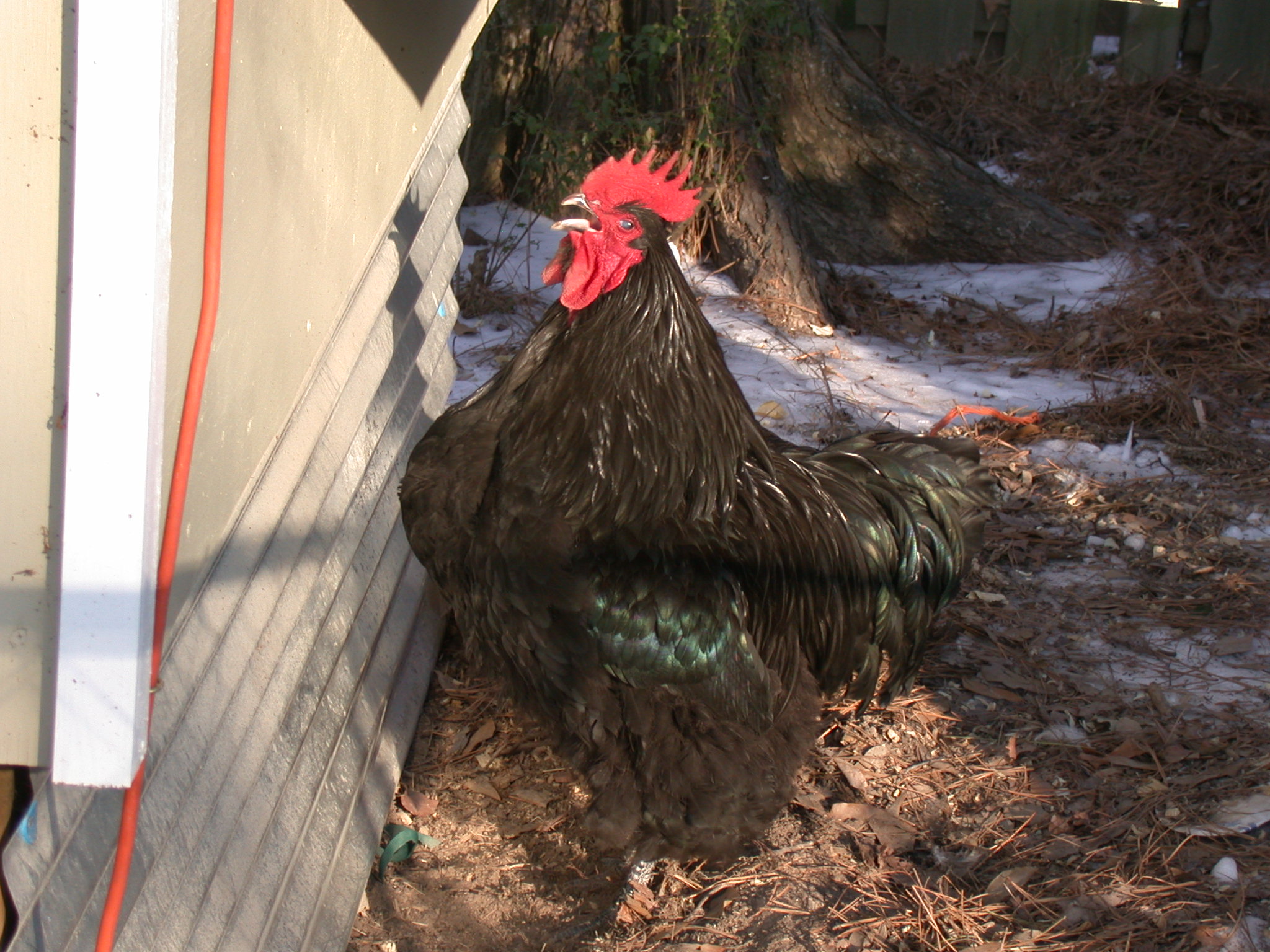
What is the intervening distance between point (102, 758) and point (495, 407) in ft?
4.32

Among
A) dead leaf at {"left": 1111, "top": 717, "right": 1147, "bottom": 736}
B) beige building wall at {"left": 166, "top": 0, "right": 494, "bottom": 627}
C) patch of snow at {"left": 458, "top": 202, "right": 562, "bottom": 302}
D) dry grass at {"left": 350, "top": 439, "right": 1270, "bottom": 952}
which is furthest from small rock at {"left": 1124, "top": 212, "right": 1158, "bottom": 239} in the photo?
beige building wall at {"left": 166, "top": 0, "right": 494, "bottom": 627}

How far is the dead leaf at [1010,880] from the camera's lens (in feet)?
9.20

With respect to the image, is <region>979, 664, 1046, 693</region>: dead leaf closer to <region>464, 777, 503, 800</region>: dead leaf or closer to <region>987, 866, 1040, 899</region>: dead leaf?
<region>987, 866, 1040, 899</region>: dead leaf

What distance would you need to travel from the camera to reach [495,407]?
2656 mm

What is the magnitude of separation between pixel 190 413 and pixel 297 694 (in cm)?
104

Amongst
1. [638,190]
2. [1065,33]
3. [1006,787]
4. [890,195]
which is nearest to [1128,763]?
[1006,787]

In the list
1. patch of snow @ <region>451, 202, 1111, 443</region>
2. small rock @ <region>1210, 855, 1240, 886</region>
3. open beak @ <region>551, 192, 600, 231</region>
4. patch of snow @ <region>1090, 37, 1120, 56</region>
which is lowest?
small rock @ <region>1210, 855, 1240, 886</region>

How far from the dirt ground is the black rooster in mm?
331

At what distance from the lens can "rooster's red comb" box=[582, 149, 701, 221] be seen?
2.51m

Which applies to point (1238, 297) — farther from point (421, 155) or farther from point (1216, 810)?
point (421, 155)

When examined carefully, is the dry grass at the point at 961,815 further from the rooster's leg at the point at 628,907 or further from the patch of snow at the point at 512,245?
the patch of snow at the point at 512,245

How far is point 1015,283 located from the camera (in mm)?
6531

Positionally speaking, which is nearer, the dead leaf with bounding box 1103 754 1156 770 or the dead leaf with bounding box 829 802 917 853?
the dead leaf with bounding box 829 802 917 853

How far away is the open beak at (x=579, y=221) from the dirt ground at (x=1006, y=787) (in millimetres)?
1729
